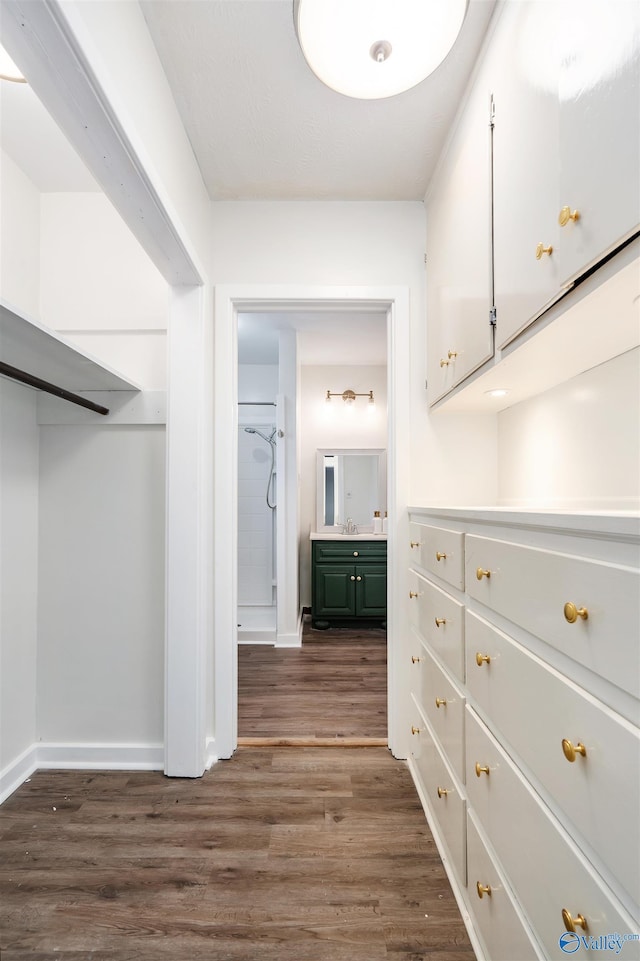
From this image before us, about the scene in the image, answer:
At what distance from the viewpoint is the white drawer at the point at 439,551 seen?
53.7 inches

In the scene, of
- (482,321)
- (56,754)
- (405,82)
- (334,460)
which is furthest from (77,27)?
(334,460)

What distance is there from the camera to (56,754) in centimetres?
203

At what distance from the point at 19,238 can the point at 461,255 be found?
70.4 inches

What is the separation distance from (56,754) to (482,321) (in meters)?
2.36

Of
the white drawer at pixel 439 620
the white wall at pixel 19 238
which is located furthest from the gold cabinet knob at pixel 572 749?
the white wall at pixel 19 238

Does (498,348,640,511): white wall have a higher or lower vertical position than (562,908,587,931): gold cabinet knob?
higher

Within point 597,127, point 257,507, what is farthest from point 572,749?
point 257,507

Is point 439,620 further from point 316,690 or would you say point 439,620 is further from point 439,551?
point 316,690

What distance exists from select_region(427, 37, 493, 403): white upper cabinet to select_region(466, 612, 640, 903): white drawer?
890 mm

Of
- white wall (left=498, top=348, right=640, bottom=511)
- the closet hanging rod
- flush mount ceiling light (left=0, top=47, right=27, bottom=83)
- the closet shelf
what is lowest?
white wall (left=498, top=348, right=640, bottom=511)

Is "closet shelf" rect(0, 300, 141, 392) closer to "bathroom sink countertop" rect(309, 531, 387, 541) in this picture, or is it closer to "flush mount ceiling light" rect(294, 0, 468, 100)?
"flush mount ceiling light" rect(294, 0, 468, 100)

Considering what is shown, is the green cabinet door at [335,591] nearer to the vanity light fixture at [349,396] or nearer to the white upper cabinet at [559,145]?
the vanity light fixture at [349,396]

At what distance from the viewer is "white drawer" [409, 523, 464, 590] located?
1364 millimetres

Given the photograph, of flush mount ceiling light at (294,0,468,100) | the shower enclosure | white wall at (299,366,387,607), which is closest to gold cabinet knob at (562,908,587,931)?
flush mount ceiling light at (294,0,468,100)
